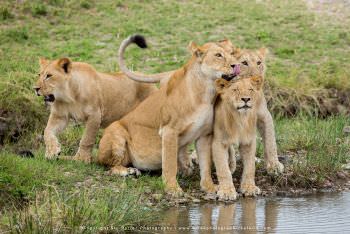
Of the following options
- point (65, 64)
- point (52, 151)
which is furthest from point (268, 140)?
point (65, 64)

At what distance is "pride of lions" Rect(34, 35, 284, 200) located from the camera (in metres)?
8.66

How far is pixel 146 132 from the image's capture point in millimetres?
9281

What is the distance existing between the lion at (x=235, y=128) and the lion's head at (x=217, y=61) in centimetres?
9

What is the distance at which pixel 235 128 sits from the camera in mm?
8727

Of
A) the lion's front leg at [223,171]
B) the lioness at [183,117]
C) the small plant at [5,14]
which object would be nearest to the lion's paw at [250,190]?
the lion's front leg at [223,171]

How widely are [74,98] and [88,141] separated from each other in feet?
1.55

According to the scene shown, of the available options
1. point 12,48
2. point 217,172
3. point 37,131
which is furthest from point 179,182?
point 12,48

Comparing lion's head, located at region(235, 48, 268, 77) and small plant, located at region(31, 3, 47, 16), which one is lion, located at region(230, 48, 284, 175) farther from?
small plant, located at region(31, 3, 47, 16)

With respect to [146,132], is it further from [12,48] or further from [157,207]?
[12,48]

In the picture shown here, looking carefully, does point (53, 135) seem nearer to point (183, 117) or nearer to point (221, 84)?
point (183, 117)

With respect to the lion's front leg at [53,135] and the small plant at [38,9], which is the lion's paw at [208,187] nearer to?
the lion's front leg at [53,135]

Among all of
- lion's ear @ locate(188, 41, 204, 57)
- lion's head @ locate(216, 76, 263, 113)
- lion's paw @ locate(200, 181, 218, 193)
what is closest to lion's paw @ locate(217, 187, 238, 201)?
lion's paw @ locate(200, 181, 218, 193)

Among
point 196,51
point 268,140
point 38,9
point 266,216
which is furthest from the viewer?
point 38,9

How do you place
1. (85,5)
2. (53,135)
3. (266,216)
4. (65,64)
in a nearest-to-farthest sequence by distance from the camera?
(266,216) < (53,135) < (65,64) < (85,5)
